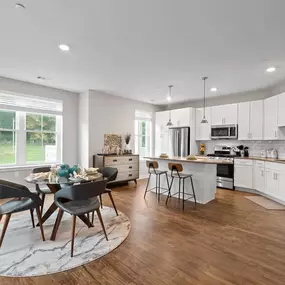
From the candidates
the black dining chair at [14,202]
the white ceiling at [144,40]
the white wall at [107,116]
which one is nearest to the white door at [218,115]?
the white ceiling at [144,40]

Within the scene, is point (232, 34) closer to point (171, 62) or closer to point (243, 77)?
point (171, 62)

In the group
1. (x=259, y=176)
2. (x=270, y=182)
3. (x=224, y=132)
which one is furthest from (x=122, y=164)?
(x=270, y=182)

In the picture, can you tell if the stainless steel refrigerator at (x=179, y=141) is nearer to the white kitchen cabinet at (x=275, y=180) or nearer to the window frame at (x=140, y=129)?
the window frame at (x=140, y=129)

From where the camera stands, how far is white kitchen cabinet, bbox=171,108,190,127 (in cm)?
651

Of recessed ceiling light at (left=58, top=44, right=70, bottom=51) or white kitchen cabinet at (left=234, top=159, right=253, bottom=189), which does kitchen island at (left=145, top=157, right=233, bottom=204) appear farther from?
recessed ceiling light at (left=58, top=44, right=70, bottom=51)

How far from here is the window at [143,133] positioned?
720 cm

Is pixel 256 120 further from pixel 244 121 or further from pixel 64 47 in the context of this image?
pixel 64 47

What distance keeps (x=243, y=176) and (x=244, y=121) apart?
1.53 meters

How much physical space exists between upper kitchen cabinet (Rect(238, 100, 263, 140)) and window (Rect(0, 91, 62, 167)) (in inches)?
201

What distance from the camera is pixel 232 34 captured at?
2.64 metres

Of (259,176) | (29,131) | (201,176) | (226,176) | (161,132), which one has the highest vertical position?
(161,132)

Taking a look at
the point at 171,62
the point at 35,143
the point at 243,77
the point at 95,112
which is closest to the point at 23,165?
the point at 35,143

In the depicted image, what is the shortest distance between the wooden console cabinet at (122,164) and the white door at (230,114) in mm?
2963

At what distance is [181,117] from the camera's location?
6.69 m
